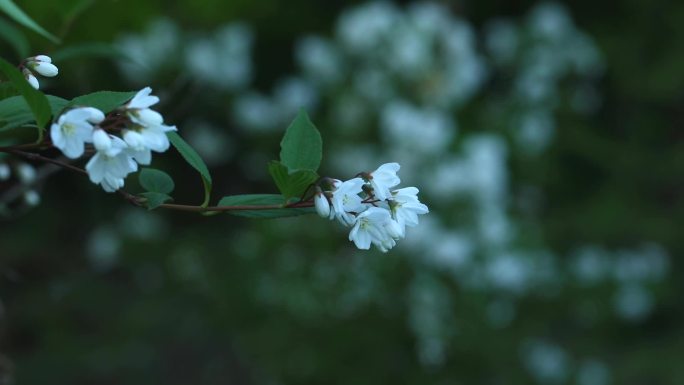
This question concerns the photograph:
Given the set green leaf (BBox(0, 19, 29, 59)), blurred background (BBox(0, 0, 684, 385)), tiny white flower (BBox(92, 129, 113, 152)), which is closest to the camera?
tiny white flower (BBox(92, 129, 113, 152))

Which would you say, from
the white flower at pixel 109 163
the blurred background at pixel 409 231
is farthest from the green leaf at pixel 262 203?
the blurred background at pixel 409 231

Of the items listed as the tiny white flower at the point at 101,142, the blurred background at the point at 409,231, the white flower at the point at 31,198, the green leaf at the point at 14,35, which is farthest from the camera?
the blurred background at the point at 409,231

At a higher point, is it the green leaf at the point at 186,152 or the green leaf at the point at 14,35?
the green leaf at the point at 14,35

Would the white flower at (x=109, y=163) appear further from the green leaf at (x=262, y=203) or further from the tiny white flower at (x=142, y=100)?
the green leaf at (x=262, y=203)

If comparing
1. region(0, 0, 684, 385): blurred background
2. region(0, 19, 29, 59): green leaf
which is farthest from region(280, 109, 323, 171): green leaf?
region(0, 0, 684, 385): blurred background

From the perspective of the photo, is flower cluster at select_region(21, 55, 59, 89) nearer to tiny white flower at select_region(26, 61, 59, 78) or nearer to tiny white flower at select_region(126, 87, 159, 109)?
tiny white flower at select_region(26, 61, 59, 78)

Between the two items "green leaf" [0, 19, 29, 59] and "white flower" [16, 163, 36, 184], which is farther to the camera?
"white flower" [16, 163, 36, 184]

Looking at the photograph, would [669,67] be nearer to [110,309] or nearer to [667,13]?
[667,13]
